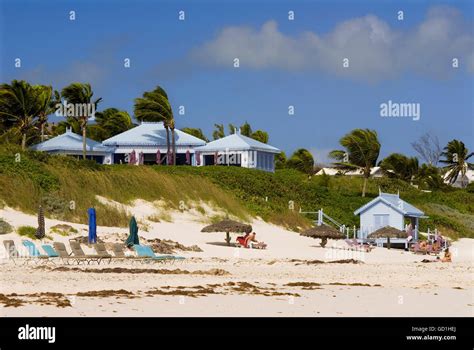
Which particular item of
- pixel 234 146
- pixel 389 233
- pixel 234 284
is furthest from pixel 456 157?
pixel 234 284

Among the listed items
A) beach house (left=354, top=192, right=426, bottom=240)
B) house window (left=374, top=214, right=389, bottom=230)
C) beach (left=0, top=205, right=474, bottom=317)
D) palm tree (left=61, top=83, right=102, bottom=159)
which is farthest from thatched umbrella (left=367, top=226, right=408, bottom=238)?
palm tree (left=61, top=83, right=102, bottom=159)

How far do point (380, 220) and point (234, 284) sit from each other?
974 inches

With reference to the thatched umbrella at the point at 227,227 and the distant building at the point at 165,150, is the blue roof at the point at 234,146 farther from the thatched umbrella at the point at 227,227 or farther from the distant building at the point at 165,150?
the thatched umbrella at the point at 227,227

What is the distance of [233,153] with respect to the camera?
63.4 m

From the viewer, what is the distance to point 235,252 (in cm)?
3212

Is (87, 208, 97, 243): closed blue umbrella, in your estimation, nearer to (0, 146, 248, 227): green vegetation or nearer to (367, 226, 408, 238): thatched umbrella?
(0, 146, 248, 227): green vegetation

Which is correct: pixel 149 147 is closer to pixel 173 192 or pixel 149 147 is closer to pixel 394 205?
pixel 173 192

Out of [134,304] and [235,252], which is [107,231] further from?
[134,304]

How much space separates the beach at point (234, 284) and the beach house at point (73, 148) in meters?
27.4

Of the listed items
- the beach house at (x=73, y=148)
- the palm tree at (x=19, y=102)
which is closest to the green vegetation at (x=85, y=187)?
the palm tree at (x=19, y=102)
